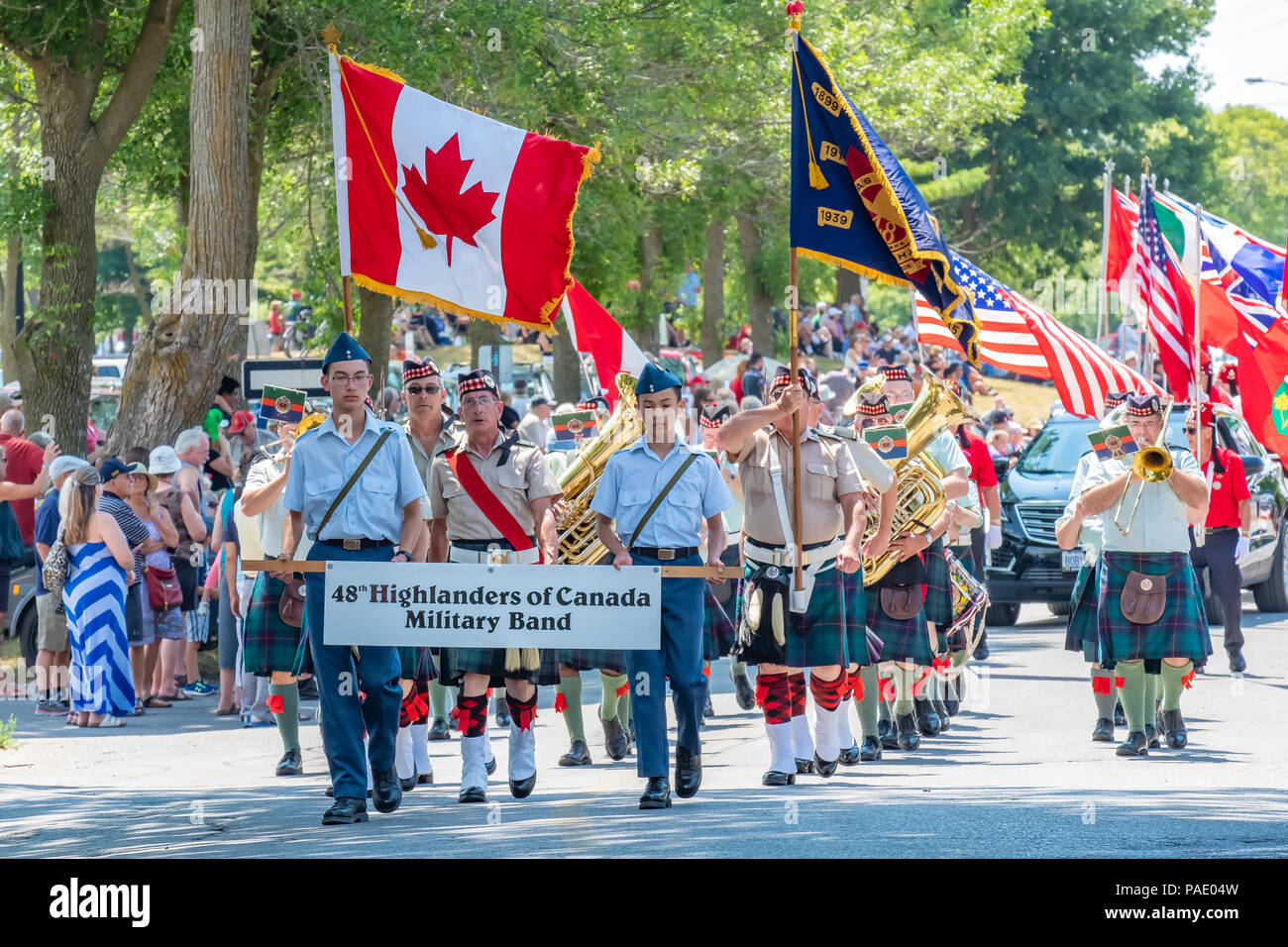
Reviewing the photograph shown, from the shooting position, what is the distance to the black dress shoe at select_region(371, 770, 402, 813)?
868 centimetres

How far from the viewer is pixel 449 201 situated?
1026cm

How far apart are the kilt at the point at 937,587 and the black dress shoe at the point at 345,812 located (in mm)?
4143

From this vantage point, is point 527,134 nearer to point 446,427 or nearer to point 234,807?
point 446,427

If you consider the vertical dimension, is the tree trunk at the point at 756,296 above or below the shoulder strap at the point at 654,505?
above

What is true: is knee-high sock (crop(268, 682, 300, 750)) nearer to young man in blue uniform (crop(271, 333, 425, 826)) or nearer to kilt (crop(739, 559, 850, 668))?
young man in blue uniform (crop(271, 333, 425, 826))

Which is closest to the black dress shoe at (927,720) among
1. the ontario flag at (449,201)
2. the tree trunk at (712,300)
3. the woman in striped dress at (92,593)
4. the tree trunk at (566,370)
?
the ontario flag at (449,201)

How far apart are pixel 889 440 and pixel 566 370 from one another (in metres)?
17.7

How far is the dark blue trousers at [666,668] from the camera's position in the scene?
28.9ft

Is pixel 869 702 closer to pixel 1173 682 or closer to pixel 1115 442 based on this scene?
pixel 1173 682

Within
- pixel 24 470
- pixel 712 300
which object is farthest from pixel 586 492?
pixel 712 300

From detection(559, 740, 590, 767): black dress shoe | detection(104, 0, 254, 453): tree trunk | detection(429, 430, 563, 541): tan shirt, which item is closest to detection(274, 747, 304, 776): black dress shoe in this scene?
detection(559, 740, 590, 767): black dress shoe

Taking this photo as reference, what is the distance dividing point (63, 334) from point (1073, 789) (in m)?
11.8

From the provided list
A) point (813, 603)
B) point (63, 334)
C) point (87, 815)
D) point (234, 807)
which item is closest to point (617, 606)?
point (813, 603)

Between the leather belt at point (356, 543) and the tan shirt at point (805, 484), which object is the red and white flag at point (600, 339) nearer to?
the tan shirt at point (805, 484)
